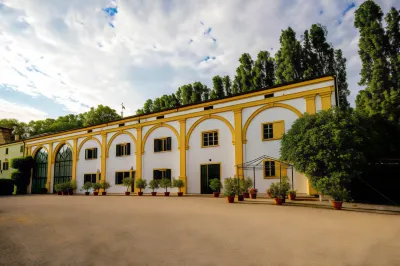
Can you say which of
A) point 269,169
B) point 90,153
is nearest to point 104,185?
point 90,153

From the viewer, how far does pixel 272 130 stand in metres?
18.2

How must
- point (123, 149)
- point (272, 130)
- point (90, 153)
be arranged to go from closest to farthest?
point (272, 130)
point (123, 149)
point (90, 153)

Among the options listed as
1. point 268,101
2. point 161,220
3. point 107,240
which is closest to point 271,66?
point 268,101

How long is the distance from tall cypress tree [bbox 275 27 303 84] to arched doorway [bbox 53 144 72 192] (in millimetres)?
25445

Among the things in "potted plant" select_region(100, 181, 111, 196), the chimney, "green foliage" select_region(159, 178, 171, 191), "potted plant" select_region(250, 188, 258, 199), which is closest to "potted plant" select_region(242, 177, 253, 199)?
"potted plant" select_region(250, 188, 258, 199)

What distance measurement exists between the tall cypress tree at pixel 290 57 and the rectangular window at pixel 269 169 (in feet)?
44.6

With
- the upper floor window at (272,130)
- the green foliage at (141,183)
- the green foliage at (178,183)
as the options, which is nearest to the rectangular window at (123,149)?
the green foliage at (141,183)

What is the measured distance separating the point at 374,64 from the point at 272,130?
42.5 ft

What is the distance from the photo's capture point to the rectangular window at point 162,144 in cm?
2317

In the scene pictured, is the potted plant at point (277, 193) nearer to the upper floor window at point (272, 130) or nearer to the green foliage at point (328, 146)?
the green foliage at point (328, 146)

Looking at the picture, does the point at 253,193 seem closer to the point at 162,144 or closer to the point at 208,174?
the point at 208,174

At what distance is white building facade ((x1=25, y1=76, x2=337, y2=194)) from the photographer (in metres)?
17.7

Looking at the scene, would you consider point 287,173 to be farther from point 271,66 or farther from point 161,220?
point 271,66

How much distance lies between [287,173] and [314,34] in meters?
19.3
